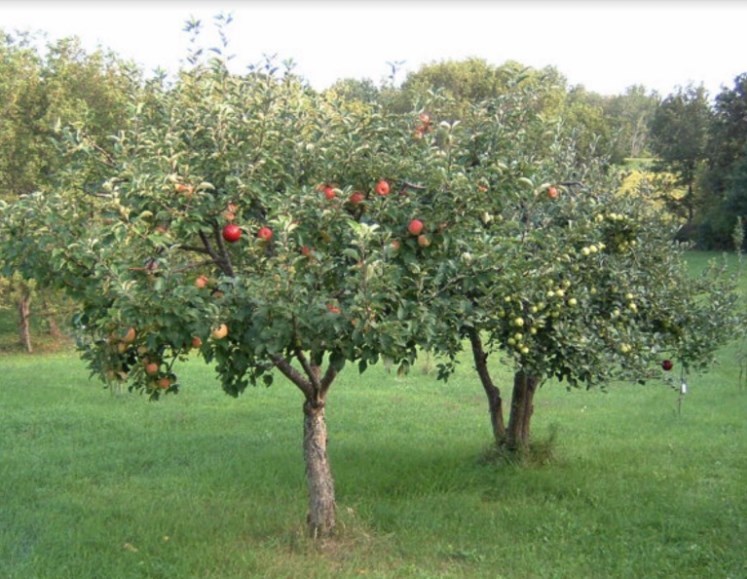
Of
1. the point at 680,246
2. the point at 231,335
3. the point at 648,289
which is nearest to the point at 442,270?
the point at 231,335

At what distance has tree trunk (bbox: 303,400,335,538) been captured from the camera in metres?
6.15

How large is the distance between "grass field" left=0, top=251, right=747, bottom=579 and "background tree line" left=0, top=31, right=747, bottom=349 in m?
2.07

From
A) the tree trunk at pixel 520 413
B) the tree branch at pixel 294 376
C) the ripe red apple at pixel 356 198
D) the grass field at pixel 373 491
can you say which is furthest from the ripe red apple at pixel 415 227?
the tree trunk at pixel 520 413

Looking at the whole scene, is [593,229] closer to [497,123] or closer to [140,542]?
[497,123]

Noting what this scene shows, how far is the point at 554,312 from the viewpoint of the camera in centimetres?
630

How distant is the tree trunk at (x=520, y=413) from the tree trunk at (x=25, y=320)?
44.9 feet

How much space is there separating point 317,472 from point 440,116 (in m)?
2.68

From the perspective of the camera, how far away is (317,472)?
20.2ft

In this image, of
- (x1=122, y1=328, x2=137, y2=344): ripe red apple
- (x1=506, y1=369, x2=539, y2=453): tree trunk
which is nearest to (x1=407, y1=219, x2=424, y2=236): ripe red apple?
(x1=122, y1=328, x2=137, y2=344): ripe red apple

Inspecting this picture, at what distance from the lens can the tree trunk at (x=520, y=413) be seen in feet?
27.1

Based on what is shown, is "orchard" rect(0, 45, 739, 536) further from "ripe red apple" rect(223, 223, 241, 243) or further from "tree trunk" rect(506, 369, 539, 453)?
"tree trunk" rect(506, 369, 539, 453)

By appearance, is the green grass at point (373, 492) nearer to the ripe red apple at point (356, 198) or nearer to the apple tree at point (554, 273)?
the apple tree at point (554, 273)

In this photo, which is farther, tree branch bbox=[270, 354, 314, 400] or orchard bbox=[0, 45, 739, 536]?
tree branch bbox=[270, 354, 314, 400]

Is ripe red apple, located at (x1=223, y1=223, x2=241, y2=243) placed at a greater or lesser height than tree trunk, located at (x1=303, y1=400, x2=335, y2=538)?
greater
